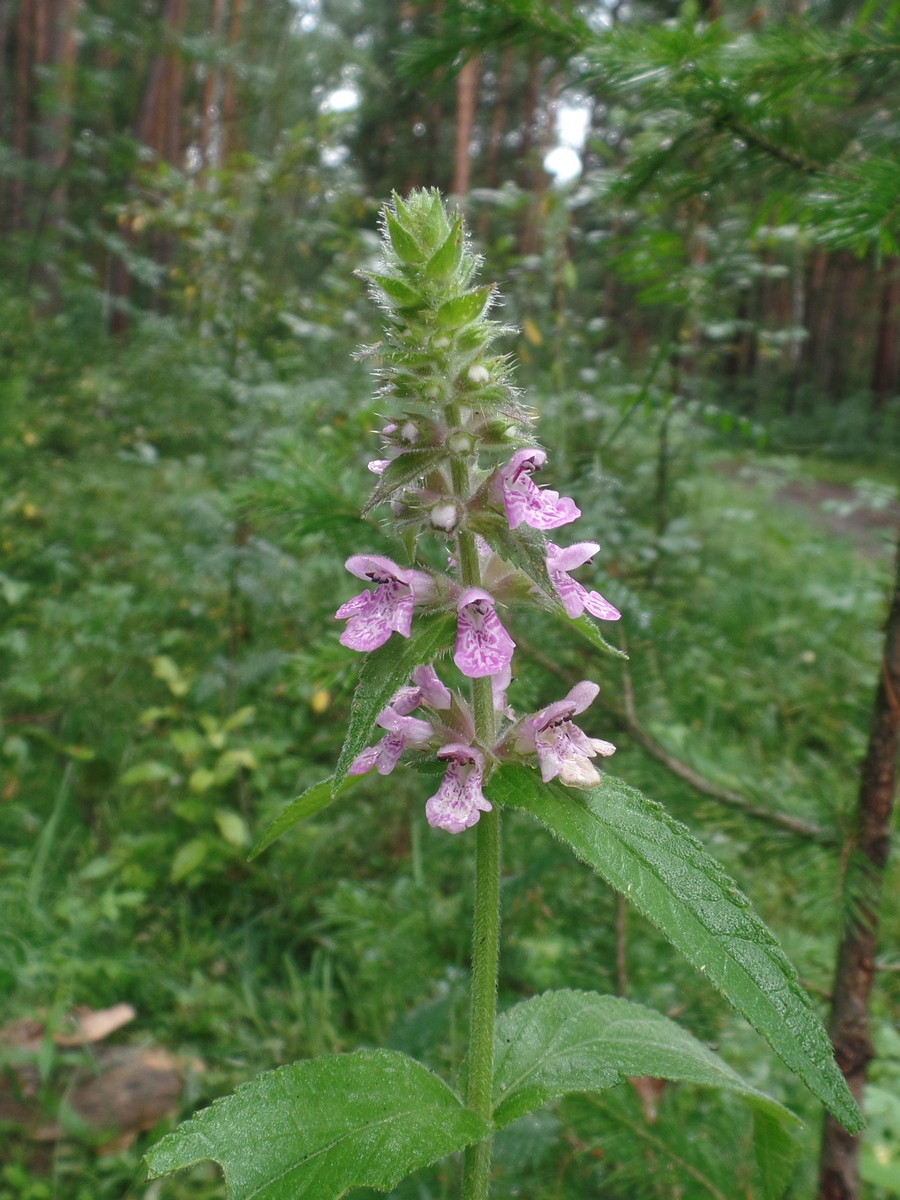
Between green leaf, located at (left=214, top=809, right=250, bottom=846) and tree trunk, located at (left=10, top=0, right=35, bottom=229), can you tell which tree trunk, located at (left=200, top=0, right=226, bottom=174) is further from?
green leaf, located at (left=214, top=809, right=250, bottom=846)

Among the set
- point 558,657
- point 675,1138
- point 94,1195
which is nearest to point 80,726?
point 94,1195

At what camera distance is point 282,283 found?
267 inches

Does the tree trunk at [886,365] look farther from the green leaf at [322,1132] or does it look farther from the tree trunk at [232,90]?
the green leaf at [322,1132]

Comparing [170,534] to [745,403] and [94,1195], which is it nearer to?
[94,1195]

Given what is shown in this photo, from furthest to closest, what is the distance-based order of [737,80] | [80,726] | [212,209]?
1. [212,209]
2. [80,726]
3. [737,80]

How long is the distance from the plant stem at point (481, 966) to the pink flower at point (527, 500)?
6cm

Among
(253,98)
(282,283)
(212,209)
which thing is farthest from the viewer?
(253,98)

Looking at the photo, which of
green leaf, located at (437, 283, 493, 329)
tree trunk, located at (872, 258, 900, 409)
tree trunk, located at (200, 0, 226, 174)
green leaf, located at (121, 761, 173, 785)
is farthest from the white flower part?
tree trunk, located at (872, 258, 900, 409)

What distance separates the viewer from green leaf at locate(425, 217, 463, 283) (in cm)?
97

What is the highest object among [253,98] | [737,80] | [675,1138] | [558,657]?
[253,98]

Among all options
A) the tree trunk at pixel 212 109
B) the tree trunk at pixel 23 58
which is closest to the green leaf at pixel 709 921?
the tree trunk at pixel 23 58

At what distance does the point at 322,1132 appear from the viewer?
996 millimetres

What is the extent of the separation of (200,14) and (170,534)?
71.7 ft

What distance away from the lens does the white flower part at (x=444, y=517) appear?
104 centimetres
